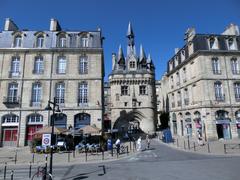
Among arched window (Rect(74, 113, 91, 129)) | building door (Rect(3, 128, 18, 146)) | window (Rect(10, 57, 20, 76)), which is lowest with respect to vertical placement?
building door (Rect(3, 128, 18, 146))

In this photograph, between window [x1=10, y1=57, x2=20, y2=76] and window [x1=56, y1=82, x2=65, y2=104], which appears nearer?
window [x1=56, y1=82, x2=65, y2=104]

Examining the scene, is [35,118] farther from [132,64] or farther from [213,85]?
[132,64]

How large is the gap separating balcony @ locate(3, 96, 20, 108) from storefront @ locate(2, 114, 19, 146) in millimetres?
1190

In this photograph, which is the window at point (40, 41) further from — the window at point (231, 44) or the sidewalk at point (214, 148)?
the window at point (231, 44)

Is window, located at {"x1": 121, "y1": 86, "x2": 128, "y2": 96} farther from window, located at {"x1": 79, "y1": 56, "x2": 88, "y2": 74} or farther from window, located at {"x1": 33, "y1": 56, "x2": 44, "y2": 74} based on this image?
window, located at {"x1": 33, "y1": 56, "x2": 44, "y2": 74}

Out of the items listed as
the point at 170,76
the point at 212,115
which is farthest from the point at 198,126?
the point at 170,76

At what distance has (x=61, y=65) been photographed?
70.5 ft

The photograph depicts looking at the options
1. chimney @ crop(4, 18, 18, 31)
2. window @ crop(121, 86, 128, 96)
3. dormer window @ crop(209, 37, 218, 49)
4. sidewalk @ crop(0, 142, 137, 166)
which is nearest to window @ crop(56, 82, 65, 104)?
sidewalk @ crop(0, 142, 137, 166)

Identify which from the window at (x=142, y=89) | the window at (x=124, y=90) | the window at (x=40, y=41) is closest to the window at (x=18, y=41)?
the window at (x=40, y=41)

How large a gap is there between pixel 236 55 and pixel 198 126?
10.4 m

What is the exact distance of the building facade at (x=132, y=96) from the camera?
112ft

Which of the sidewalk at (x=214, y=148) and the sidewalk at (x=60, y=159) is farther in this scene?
the sidewalk at (x=214, y=148)

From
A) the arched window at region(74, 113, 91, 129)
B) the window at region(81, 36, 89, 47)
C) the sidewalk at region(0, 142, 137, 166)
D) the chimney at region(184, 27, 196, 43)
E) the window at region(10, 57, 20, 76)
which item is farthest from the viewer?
the chimney at region(184, 27, 196, 43)

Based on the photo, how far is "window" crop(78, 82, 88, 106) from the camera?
813 inches
